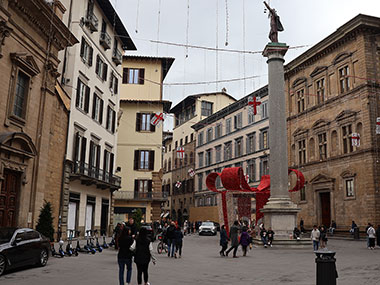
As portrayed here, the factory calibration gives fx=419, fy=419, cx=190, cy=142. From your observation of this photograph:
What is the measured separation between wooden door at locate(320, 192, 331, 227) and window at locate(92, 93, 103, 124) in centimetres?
2096

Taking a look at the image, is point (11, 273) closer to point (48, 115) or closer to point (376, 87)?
point (48, 115)

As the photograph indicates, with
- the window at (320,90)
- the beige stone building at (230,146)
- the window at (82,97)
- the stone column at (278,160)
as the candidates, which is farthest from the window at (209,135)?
the stone column at (278,160)

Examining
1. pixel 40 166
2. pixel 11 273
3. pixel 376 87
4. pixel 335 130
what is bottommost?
pixel 11 273

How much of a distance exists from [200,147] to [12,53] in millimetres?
50153

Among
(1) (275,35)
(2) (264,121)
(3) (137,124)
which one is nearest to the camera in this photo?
(1) (275,35)

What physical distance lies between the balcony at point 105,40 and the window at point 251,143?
23.3 meters

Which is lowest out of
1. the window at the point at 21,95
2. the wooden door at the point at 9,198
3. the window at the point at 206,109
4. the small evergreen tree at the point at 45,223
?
the small evergreen tree at the point at 45,223

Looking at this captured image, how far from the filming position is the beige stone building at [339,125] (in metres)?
32.8

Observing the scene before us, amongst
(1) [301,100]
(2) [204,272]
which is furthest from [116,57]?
(2) [204,272]

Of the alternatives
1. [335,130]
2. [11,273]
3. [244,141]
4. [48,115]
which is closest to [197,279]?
[11,273]

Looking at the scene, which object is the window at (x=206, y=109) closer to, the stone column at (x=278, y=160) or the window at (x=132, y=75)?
the window at (x=132, y=75)

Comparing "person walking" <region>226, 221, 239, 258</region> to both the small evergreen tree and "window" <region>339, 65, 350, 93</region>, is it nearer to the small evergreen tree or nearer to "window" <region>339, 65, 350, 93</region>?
the small evergreen tree

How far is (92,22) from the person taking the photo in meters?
30.2

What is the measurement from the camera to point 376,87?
110 feet
